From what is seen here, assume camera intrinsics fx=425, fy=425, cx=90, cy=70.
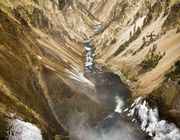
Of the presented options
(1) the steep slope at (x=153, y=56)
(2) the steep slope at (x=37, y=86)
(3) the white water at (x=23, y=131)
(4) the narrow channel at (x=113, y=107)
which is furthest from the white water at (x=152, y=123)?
(3) the white water at (x=23, y=131)

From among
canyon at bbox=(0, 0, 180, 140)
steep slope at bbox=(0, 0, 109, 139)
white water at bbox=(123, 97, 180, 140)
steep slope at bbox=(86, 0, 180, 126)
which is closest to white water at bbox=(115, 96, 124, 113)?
canyon at bbox=(0, 0, 180, 140)

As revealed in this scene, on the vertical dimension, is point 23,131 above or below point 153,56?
below

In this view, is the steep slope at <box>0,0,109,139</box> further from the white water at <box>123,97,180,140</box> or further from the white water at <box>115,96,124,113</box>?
the white water at <box>123,97,180,140</box>

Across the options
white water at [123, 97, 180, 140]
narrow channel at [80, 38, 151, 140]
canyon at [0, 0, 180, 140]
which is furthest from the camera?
narrow channel at [80, 38, 151, 140]

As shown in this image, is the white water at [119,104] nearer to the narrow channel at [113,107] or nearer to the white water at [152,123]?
the narrow channel at [113,107]

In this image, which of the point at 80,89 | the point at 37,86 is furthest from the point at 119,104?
the point at 37,86

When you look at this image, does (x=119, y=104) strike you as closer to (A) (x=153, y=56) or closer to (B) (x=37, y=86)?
(B) (x=37, y=86)
